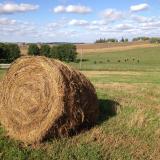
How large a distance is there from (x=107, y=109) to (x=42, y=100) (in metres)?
3.22

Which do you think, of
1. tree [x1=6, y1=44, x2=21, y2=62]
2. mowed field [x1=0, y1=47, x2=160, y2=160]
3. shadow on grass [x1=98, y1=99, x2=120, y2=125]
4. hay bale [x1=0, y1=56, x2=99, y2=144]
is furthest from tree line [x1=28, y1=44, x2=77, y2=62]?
hay bale [x1=0, y1=56, x2=99, y2=144]

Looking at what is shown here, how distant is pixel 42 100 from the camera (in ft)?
28.2

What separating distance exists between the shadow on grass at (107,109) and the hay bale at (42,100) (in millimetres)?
916

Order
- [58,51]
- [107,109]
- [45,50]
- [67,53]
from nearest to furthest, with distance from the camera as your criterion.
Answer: [107,109] < [67,53] < [58,51] < [45,50]

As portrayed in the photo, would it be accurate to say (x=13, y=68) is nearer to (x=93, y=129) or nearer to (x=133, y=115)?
(x=93, y=129)

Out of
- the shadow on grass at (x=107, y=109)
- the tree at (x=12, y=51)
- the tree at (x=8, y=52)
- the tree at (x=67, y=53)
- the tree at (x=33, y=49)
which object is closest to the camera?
the shadow on grass at (x=107, y=109)

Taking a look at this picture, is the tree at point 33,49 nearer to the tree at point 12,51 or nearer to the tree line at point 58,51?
the tree line at point 58,51

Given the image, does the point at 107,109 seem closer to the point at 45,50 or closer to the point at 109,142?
the point at 109,142

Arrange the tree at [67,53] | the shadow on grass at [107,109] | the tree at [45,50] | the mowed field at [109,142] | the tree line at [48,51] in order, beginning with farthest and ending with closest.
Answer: the tree at [45,50], the tree at [67,53], the tree line at [48,51], the shadow on grass at [107,109], the mowed field at [109,142]

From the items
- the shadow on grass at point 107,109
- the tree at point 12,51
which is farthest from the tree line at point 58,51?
the shadow on grass at point 107,109

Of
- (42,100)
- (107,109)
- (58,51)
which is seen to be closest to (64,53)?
(58,51)

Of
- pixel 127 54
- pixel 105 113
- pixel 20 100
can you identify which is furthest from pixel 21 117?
pixel 127 54

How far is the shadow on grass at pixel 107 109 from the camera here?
10.5 m

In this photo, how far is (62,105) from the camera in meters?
8.26
